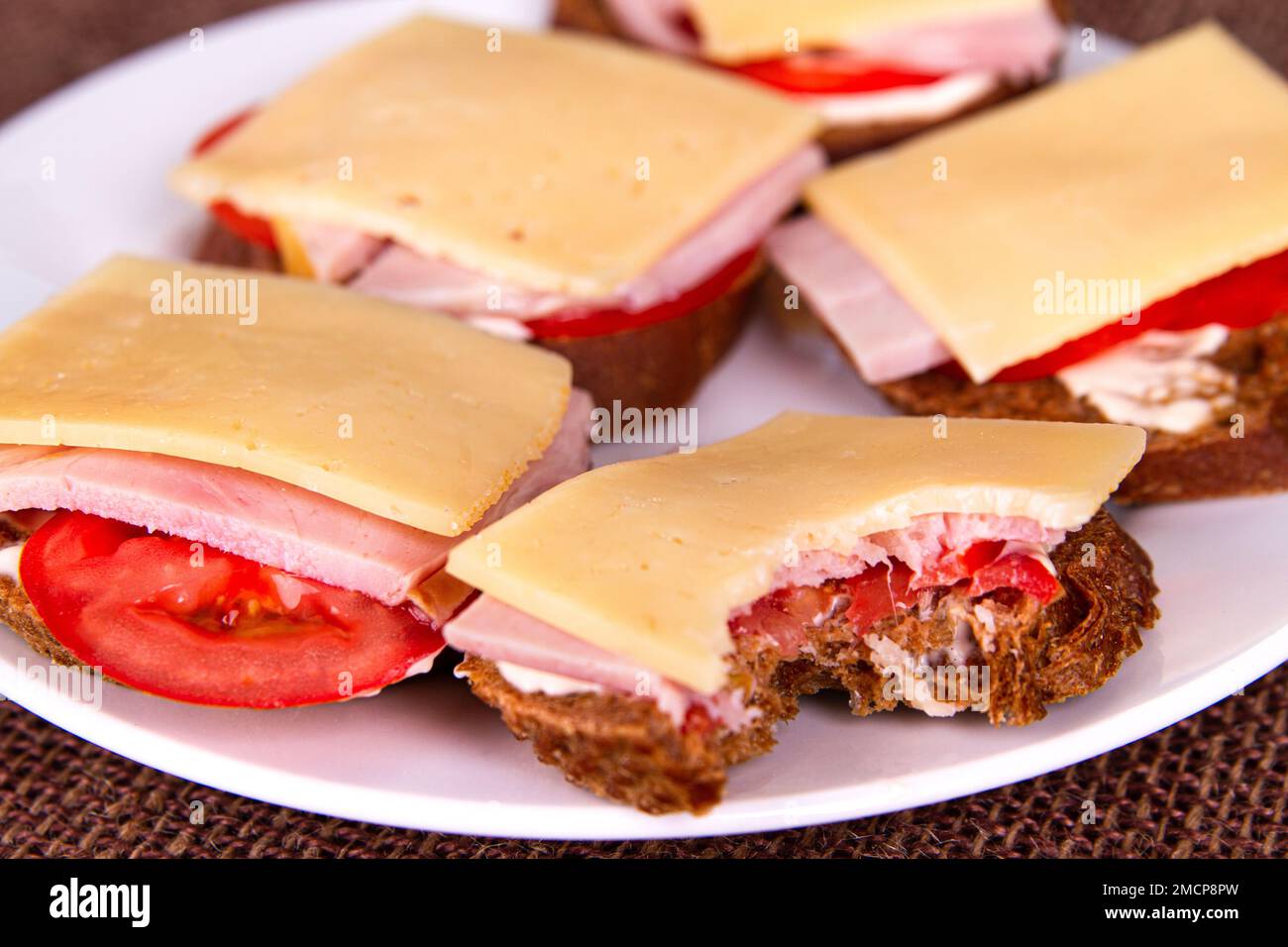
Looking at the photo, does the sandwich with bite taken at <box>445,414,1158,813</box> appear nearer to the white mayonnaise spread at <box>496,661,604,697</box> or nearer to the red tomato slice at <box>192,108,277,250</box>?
the white mayonnaise spread at <box>496,661,604,697</box>

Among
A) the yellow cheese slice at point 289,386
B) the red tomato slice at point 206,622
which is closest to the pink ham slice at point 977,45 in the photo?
the yellow cheese slice at point 289,386

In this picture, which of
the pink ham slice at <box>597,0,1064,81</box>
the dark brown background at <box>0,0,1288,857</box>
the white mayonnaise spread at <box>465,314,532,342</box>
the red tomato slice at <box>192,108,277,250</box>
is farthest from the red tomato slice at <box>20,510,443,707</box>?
the pink ham slice at <box>597,0,1064,81</box>

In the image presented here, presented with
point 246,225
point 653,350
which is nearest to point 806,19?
point 653,350

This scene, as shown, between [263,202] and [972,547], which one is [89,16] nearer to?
[263,202]
